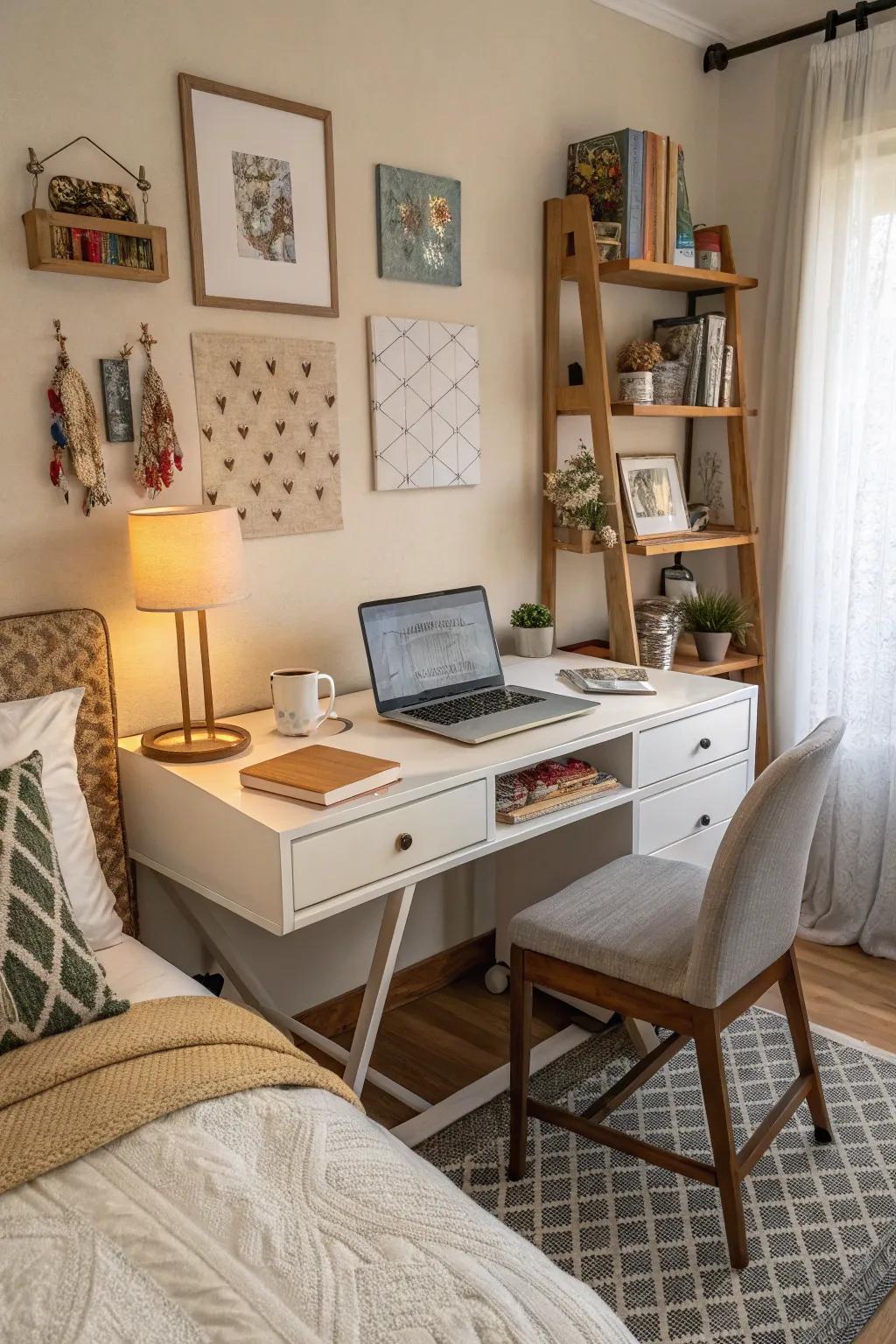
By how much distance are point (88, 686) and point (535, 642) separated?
1.18m

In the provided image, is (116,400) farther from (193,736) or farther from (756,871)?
(756,871)

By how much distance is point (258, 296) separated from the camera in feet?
7.09

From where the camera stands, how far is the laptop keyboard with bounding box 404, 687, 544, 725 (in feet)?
7.07

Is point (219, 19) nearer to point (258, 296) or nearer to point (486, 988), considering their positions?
point (258, 296)

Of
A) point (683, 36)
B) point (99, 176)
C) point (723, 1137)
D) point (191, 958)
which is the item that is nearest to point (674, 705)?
point (723, 1137)

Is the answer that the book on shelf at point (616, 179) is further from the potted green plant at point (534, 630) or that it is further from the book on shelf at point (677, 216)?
the potted green plant at point (534, 630)

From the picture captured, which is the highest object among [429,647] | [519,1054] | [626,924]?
[429,647]

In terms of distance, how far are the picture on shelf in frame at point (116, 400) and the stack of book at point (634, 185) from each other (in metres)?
1.30

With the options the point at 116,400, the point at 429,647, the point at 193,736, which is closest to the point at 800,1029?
the point at 429,647

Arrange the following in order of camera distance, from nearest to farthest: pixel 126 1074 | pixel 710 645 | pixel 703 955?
1. pixel 126 1074
2. pixel 703 955
3. pixel 710 645

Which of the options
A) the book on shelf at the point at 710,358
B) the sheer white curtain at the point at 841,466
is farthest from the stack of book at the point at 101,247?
the sheer white curtain at the point at 841,466

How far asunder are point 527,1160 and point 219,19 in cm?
227

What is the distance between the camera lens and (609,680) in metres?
2.47

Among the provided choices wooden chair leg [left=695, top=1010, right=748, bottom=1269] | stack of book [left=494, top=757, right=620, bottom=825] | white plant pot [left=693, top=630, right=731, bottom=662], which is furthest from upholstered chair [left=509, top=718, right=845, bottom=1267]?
white plant pot [left=693, top=630, right=731, bottom=662]
